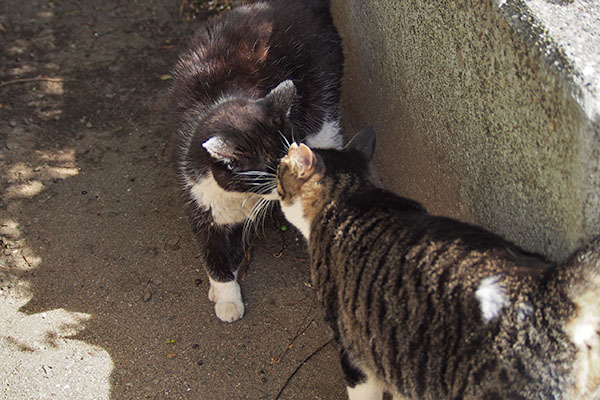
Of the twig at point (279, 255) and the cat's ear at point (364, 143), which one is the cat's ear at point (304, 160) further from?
the twig at point (279, 255)

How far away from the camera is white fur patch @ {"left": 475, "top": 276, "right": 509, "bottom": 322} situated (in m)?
1.53

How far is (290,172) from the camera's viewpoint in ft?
6.88

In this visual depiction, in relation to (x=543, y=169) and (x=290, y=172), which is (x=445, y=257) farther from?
(x=290, y=172)

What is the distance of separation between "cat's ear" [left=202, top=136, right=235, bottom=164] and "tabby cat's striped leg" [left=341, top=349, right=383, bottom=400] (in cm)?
89

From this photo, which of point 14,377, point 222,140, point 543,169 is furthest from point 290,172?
point 14,377

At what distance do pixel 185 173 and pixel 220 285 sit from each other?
21.5 inches

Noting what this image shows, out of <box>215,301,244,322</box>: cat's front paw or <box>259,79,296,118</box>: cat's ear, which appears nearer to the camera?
<box>259,79,296,118</box>: cat's ear

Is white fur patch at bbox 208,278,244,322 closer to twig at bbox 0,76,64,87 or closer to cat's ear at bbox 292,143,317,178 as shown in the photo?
cat's ear at bbox 292,143,317,178

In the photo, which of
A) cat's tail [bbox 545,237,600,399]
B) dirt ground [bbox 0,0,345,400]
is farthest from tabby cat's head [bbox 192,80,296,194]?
cat's tail [bbox 545,237,600,399]

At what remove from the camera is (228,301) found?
2801 millimetres

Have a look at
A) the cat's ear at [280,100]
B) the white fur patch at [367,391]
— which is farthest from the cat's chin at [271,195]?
the white fur patch at [367,391]

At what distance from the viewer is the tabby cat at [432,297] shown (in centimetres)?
147

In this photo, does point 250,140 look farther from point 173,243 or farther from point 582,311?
point 582,311

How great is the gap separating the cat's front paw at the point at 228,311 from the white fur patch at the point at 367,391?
74 cm
